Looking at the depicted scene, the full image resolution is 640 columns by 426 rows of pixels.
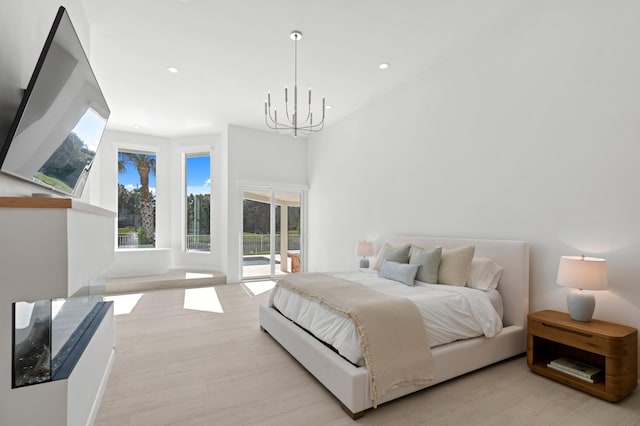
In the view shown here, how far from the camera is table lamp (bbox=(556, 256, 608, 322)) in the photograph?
7.43ft

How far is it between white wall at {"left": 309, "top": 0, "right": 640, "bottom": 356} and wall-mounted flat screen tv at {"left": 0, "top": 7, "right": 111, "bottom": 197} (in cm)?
358

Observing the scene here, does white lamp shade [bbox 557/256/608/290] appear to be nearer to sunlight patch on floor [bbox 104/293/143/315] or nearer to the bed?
the bed

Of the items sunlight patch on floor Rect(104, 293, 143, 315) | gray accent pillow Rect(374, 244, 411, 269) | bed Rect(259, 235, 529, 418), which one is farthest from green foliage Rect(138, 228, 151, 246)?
gray accent pillow Rect(374, 244, 411, 269)

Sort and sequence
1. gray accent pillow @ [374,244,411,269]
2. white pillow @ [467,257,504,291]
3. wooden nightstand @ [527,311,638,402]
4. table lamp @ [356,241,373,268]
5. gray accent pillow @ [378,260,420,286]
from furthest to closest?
table lamp @ [356,241,373,268] < gray accent pillow @ [374,244,411,269] < gray accent pillow @ [378,260,420,286] < white pillow @ [467,257,504,291] < wooden nightstand @ [527,311,638,402]

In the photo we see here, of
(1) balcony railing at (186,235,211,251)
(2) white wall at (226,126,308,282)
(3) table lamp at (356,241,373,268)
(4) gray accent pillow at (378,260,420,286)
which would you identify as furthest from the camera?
(1) balcony railing at (186,235,211,251)

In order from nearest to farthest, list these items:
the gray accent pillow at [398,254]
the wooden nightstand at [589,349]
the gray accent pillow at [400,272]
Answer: the wooden nightstand at [589,349] → the gray accent pillow at [400,272] → the gray accent pillow at [398,254]

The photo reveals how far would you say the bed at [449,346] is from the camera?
80.4 inches

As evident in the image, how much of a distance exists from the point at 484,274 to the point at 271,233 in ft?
14.7

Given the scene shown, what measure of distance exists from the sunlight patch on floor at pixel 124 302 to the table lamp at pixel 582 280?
5053 millimetres

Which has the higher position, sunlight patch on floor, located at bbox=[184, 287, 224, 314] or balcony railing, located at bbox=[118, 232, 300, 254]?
balcony railing, located at bbox=[118, 232, 300, 254]

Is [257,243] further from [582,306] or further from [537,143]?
[582,306]

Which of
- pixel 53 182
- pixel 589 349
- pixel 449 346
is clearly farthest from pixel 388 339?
pixel 53 182

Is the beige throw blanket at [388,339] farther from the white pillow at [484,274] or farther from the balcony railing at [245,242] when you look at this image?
the balcony railing at [245,242]

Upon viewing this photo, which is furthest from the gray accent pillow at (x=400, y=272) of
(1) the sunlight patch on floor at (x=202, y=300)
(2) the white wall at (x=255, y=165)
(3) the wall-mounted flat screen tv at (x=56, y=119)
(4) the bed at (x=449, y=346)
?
(2) the white wall at (x=255, y=165)
